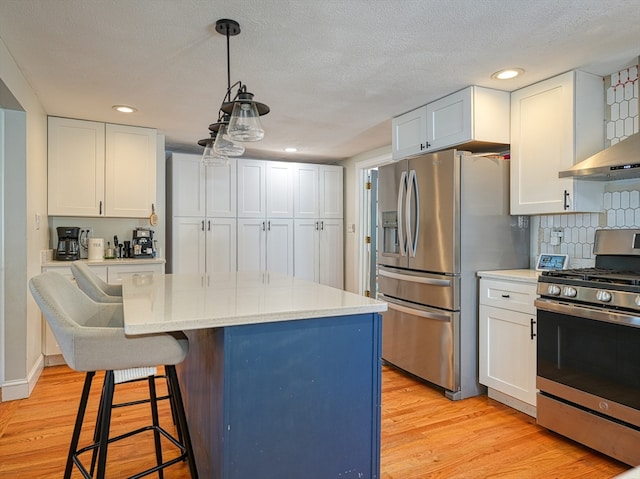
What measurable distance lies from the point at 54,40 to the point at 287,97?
1.49 metres

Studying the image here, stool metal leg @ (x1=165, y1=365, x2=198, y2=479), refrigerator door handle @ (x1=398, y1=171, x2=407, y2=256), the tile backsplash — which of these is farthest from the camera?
refrigerator door handle @ (x1=398, y1=171, x2=407, y2=256)

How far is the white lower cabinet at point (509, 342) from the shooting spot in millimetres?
2566

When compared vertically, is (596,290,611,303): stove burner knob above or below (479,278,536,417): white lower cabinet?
above

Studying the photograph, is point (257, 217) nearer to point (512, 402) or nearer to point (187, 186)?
point (187, 186)

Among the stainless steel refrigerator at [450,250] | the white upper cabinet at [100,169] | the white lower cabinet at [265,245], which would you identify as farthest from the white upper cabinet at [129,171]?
the stainless steel refrigerator at [450,250]

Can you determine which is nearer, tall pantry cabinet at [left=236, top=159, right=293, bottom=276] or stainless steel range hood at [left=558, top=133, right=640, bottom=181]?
stainless steel range hood at [left=558, top=133, right=640, bottom=181]

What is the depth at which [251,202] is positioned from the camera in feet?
16.4

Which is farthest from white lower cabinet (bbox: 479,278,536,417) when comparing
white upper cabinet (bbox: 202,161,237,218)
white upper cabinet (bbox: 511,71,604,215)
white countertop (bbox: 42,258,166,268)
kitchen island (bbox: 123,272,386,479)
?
white upper cabinet (bbox: 202,161,237,218)

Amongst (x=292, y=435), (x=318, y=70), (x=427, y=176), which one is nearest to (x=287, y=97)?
(x=318, y=70)

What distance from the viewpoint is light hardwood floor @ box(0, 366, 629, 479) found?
79.8 inches

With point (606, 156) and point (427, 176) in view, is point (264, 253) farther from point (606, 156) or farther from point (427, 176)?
point (606, 156)

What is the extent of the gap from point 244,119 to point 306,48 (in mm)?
743

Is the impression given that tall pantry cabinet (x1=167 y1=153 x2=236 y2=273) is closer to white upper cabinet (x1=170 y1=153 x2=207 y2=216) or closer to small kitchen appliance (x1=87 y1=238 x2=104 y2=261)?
white upper cabinet (x1=170 y1=153 x2=207 y2=216)

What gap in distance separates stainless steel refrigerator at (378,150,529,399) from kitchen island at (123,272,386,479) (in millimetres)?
1471
